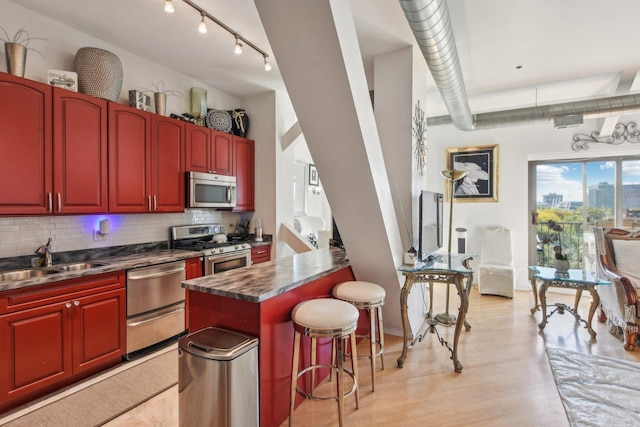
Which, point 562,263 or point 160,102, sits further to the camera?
point 562,263

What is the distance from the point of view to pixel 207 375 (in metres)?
1.42

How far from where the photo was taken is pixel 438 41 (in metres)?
2.10

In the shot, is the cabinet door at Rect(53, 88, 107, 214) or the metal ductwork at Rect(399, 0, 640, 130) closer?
the metal ductwork at Rect(399, 0, 640, 130)

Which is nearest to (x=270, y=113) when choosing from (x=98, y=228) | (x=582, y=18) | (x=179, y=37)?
(x=179, y=37)

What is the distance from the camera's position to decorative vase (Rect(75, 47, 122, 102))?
2.62 m

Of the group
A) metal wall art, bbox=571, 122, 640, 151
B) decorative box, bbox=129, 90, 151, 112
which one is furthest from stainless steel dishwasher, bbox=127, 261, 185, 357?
metal wall art, bbox=571, 122, 640, 151

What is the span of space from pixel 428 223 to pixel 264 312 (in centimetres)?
193

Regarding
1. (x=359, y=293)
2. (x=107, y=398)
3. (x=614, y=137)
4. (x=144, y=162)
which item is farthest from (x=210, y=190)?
(x=614, y=137)

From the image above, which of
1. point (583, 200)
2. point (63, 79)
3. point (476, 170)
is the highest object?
point (63, 79)

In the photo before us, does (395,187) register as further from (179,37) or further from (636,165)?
(636,165)

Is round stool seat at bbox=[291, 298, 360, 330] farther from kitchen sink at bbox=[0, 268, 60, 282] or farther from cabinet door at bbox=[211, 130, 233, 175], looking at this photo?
cabinet door at bbox=[211, 130, 233, 175]

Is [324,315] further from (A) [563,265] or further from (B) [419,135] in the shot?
(A) [563,265]

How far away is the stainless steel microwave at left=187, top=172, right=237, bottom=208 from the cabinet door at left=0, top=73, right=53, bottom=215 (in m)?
1.28

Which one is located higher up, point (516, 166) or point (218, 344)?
point (516, 166)
